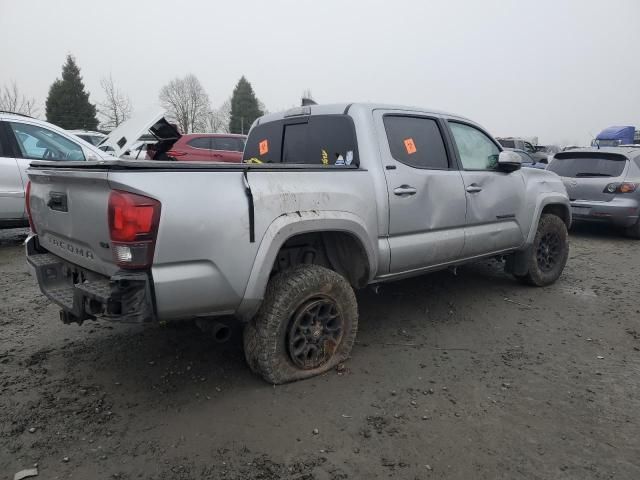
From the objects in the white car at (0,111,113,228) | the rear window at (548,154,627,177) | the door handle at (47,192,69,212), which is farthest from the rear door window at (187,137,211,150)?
the door handle at (47,192,69,212)

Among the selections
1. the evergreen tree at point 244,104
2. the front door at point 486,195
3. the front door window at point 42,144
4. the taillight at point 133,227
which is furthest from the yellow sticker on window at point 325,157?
the evergreen tree at point 244,104

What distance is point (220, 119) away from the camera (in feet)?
170

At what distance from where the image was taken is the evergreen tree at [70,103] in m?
36.8

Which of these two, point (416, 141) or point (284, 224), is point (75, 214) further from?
point (416, 141)

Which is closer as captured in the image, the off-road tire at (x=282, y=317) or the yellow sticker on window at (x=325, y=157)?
the off-road tire at (x=282, y=317)

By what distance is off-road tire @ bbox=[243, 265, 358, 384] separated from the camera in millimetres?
2750

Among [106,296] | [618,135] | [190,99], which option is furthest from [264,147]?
[190,99]

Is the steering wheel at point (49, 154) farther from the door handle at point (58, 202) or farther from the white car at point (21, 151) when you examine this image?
the door handle at point (58, 202)

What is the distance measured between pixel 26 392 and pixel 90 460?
0.92 metres

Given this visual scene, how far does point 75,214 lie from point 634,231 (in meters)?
8.85

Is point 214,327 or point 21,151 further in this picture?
point 21,151

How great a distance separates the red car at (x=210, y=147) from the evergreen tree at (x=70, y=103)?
30665 mm

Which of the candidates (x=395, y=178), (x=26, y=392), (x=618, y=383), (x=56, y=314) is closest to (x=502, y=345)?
(x=618, y=383)

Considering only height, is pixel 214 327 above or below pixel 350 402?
above
